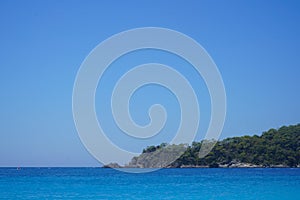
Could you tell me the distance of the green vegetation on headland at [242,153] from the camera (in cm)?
8850

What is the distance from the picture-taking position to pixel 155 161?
95938 mm

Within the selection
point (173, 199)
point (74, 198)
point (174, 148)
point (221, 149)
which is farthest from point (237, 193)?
point (221, 149)

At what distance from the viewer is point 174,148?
3521 inches

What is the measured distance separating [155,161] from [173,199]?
70.2 m

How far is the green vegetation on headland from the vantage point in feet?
290

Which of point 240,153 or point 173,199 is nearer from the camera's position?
point 173,199

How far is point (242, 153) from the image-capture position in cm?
9338

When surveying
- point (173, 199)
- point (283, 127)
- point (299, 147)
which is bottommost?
point (173, 199)

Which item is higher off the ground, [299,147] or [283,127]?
[283,127]

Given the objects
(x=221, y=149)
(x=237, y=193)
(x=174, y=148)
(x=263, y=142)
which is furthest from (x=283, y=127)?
(x=237, y=193)

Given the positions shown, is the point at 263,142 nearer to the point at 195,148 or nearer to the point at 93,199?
the point at 195,148

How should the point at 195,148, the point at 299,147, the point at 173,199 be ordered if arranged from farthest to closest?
1. the point at 195,148
2. the point at 299,147
3. the point at 173,199

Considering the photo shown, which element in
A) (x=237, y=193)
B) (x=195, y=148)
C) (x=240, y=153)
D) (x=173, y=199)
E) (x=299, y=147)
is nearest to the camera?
(x=173, y=199)

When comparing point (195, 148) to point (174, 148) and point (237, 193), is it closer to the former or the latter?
point (174, 148)
